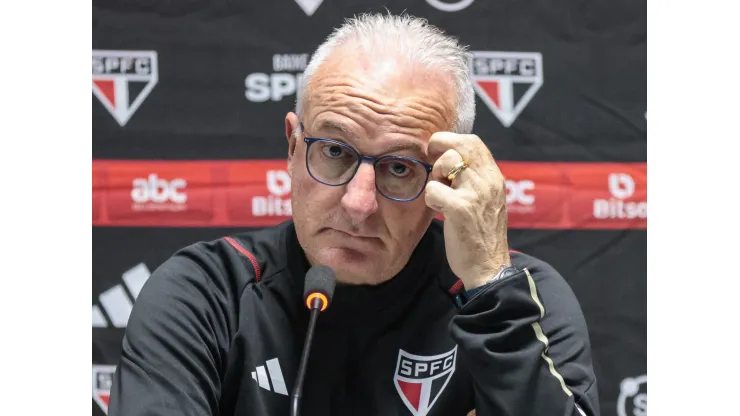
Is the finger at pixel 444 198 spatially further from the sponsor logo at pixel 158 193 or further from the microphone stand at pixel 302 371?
the sponsor logo at pixel 158 193

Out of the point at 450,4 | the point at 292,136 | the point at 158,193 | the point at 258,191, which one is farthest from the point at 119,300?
the point at 450,4

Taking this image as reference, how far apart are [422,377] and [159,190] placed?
122 cm

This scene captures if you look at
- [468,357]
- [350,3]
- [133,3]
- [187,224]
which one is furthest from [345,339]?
[133,3]

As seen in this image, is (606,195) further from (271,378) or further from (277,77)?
(271,378)

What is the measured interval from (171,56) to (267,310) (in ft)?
3.72

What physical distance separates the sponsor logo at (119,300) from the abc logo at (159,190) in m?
0.24

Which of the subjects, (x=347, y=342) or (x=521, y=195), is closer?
(x=347, y=342)

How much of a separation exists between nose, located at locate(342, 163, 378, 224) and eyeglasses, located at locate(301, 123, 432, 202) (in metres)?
0.02

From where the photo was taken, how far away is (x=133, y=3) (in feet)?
8.07

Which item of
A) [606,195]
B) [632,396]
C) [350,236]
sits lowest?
[632,396]

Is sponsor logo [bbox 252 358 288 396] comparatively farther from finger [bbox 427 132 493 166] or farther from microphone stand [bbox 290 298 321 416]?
finger [bbox 427 132 493 166]

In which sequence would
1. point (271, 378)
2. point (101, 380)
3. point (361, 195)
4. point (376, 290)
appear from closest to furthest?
point (361, 195), point (271, 378), point (376, 290), point (101, 380)

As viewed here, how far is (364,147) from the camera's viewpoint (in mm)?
1634

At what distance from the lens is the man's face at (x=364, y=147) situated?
1.63 metres
